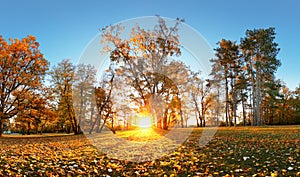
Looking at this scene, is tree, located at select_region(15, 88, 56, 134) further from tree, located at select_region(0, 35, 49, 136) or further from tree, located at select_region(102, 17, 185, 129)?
tree, located at select_region(102, 17, 185, 129)

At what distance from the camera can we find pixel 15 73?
23844mm

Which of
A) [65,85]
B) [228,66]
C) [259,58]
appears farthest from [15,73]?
[259,58]

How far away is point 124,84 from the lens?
83.1 feet

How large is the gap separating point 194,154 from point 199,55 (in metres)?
7.89

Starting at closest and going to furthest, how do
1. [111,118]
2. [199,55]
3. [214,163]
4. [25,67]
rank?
[214,163] < [199,55] < [25,67] < [111,118]

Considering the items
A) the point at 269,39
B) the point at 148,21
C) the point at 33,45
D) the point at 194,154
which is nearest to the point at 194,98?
the point at 269,39

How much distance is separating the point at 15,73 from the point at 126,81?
35.9 feet

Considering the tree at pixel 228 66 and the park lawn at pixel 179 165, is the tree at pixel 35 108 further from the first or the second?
the tree at pixel 228 66

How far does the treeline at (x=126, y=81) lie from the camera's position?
22125 millimetres

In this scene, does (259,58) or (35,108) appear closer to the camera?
(35,108)

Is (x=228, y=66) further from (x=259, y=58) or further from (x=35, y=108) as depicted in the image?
(x=35, y=108)

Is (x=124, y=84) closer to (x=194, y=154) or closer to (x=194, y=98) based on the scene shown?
(x=194, y=154)

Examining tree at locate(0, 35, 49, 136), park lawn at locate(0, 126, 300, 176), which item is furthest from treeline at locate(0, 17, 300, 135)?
park lawn at locate(0, 126, 300, 176)

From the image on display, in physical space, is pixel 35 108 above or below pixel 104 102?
below
